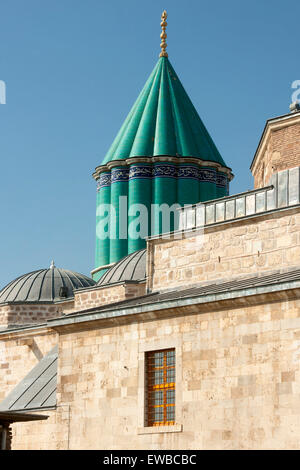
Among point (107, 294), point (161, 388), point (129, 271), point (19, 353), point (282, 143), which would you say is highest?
point (282, 143)

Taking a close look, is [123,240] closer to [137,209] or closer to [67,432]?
[137,209]

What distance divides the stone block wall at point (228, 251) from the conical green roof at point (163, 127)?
1531 centimetres

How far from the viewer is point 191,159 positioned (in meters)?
33.1

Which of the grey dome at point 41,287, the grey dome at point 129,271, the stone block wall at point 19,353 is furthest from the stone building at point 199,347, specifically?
the grey dome at point 41,287

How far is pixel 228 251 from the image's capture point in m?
17.0

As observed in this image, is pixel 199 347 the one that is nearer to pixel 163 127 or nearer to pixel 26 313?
pixel 26 313

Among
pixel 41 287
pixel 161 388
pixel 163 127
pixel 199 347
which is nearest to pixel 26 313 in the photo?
pixel 41 287

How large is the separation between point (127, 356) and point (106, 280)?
30.8 feet

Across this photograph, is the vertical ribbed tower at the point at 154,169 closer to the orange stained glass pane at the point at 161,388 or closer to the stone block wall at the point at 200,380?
the stone block wall at the point at 200,380

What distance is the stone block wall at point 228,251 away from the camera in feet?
52.8

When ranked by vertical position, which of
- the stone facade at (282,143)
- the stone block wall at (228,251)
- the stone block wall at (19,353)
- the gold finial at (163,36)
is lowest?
the stone block wall at (19,353)

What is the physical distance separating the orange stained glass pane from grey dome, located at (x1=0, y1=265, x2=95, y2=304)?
12.0m

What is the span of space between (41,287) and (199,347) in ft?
44.3
